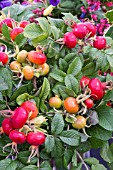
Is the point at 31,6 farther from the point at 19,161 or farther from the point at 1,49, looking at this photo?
the point at 19,161

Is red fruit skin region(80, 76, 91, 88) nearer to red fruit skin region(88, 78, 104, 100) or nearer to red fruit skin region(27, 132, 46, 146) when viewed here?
red fruit skin region(88, 78, 104, 100)

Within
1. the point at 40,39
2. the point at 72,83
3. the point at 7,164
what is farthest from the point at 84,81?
the point at 7,164

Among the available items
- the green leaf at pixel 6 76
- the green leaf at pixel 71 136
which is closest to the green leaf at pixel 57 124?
the green leaf at pixel 71 136

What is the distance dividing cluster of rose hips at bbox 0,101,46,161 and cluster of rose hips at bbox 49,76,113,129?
65mm

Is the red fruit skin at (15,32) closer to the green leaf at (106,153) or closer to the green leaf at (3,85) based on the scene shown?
the green leaf at (3,85)

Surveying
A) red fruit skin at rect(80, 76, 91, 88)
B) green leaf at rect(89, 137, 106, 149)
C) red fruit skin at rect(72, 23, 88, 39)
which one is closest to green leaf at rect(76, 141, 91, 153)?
green leaf at rect(89, 137, 106, 149)

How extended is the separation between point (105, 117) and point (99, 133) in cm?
4

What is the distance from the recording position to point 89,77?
Answer: 0.85 m

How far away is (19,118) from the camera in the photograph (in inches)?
26.9

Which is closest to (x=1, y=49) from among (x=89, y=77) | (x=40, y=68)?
(x=40, y=68)

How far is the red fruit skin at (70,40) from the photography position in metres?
0.79

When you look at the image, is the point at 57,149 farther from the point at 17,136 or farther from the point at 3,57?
the point at 3,57

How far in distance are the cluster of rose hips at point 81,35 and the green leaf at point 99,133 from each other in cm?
19

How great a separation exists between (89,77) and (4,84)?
23 cm
